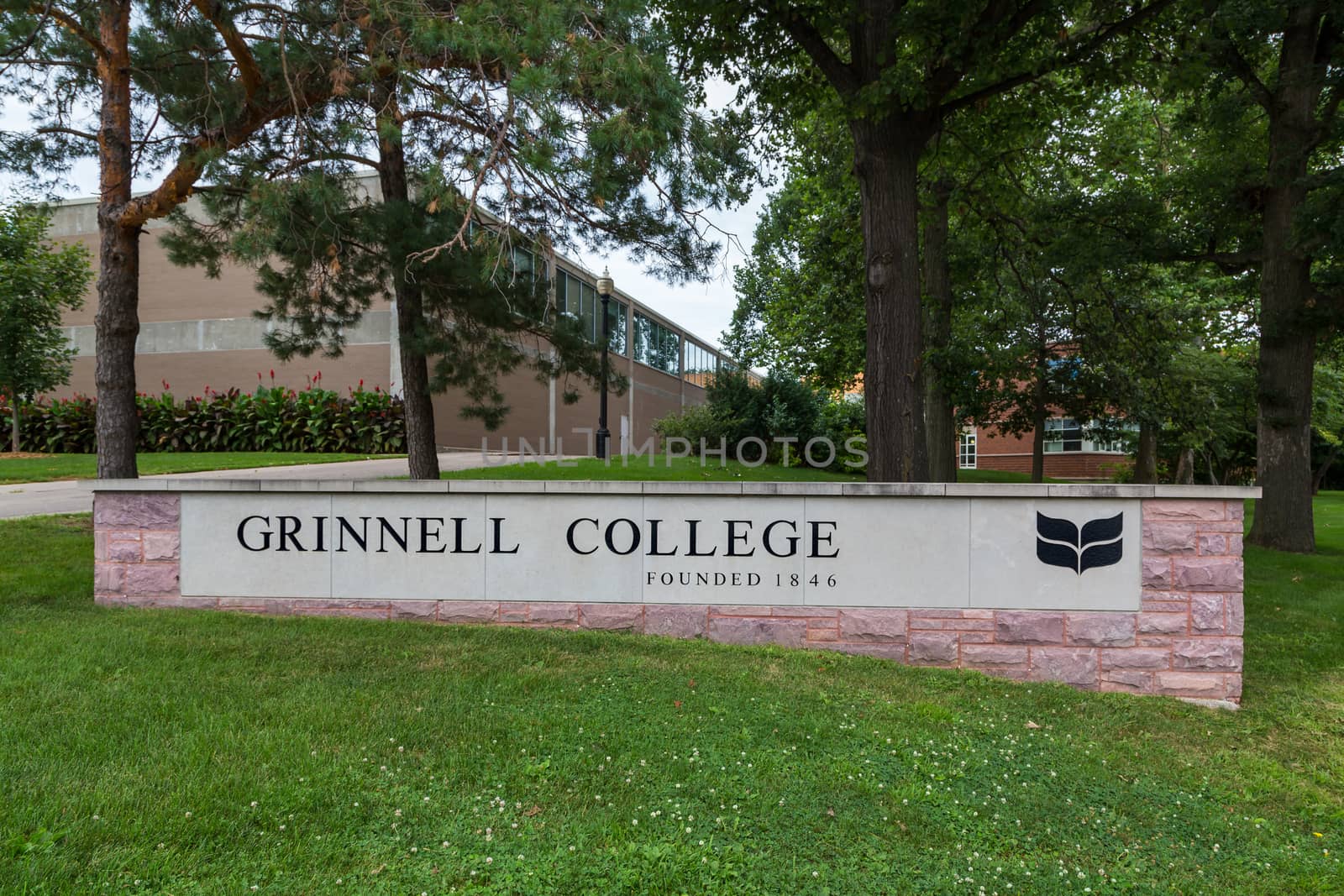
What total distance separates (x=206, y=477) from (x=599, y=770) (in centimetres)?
917

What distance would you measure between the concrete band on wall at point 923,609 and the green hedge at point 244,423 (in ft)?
40.5

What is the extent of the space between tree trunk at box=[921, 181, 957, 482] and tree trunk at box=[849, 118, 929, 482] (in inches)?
141

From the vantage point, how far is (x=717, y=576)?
17.3 ft

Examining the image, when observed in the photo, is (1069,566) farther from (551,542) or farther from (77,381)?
(77,381)

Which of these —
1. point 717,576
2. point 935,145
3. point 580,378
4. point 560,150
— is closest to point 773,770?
point 717,576

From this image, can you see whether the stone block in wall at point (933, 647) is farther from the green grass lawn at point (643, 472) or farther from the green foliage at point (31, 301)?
the green foliage at point (31, 301)

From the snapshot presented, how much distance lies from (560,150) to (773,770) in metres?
5.12

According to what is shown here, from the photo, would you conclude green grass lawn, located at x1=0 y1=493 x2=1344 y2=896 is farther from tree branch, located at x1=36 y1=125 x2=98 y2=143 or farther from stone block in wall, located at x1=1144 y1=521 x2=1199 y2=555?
tree branch, located at x1=36 y1=125 x2=98 y2=143

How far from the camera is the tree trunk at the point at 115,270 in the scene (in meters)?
7.05

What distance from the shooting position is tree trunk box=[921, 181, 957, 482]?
11633 millimetres

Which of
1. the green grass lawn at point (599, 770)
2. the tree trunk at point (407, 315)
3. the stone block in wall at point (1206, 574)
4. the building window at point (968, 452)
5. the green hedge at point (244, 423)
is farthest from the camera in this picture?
the building window at point (968, 452)

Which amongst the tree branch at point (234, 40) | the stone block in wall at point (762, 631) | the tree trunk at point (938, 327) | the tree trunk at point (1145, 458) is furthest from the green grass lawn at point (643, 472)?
the tree trunk at point (1145, 458)

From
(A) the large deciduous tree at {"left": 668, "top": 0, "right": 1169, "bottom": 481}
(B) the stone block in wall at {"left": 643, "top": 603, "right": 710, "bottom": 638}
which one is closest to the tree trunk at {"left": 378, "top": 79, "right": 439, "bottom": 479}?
(A) the large deciduous tree at {"left": 668, "top": 0, "right": 1169, "bottom": 481}

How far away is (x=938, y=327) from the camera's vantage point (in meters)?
11.9
